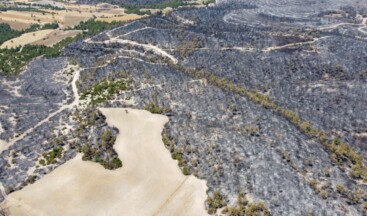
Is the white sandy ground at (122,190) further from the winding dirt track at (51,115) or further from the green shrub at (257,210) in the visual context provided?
the winding dirt track at (51,115)

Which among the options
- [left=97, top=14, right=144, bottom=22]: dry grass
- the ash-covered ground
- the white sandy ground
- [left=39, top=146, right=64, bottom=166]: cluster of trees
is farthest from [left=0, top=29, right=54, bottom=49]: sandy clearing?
the white sandy ground

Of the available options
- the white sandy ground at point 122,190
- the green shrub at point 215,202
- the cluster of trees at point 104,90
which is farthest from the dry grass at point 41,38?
the green shrub at point 215,202

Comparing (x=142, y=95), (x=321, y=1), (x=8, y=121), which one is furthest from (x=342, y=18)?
(x=8, y=121)

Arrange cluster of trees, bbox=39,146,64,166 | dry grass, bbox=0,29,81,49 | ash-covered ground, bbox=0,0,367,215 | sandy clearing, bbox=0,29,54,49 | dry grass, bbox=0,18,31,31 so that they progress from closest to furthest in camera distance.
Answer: ash-covered ground, bbox=0,0,367,215, cluster of trees, bbox=39,146,64,166, sandy clearing, bbox=0,29,54,49, dry grass, bbox=0,29,81,49, dry grass, bbox=0,18,31,31

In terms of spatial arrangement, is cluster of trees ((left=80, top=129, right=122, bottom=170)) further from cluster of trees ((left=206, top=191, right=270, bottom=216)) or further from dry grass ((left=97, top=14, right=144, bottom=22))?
dry grass ((left=97, top=14, right=144, bottom=22))

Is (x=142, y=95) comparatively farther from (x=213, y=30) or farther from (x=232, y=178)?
(x=213, y=30)

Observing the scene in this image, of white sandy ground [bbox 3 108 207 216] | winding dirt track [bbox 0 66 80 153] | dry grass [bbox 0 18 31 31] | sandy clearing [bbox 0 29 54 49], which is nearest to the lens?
white sandy ground [bbox 3 108 207 216]
